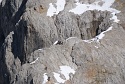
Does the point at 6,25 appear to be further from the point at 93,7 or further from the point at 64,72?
the point at 64,72

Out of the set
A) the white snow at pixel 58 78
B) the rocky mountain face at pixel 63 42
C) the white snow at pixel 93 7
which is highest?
the white snow at pixel 93 7

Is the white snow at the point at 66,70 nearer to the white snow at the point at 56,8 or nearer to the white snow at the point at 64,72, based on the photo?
the white snow at the point at 64,72

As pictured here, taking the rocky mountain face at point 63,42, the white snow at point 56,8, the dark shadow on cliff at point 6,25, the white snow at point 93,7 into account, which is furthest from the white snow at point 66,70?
the white snow at point 93,7

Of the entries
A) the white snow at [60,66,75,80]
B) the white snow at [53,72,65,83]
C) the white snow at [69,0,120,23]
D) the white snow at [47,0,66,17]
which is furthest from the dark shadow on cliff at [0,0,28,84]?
the white snow at [53,72,65,83]

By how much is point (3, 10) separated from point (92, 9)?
24277mm

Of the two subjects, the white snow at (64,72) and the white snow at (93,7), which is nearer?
the white snow at (64,72)

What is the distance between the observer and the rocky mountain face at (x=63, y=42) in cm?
5372

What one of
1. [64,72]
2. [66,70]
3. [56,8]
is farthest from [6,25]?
[64,72]

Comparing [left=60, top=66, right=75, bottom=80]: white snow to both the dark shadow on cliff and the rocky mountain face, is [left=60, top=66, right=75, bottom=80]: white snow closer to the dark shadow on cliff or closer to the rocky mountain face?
the rocky mountain face

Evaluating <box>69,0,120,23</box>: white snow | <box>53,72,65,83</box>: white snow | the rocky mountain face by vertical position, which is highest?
<box>69,0,120,23</box>: white snow

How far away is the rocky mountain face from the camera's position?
176 ft

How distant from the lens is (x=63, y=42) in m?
58.8

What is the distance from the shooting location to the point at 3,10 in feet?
280

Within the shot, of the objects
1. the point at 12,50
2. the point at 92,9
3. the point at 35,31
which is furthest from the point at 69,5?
the point at 12,50
